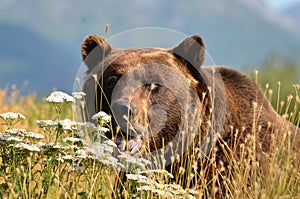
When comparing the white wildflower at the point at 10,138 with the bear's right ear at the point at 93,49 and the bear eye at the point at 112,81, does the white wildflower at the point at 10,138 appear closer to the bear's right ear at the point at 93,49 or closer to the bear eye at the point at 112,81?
the bear eye at the point at 112,81

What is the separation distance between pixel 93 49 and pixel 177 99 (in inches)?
37.0

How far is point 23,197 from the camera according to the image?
146 inches

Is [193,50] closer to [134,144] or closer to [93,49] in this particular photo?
[93,49]

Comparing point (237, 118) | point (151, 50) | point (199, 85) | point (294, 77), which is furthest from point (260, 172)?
point (294, 77)

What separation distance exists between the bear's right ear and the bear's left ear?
72 centimetres

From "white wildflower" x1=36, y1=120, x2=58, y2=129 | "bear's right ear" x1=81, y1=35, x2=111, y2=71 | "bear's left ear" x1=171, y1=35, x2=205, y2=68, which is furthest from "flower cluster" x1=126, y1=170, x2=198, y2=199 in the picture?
"bear's right ear" x1=81, y1=35, x2=111, y2=71

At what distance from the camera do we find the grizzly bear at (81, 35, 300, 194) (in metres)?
4.85

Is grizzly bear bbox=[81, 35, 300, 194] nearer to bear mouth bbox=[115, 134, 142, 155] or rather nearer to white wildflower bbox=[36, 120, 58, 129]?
bear mouth bbox=[115, 134, 142, 155]

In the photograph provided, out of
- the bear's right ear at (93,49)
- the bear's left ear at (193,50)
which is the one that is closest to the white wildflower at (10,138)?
the bear's right ear at (93,49)

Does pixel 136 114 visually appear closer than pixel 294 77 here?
Yes

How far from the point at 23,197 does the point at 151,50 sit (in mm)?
2133

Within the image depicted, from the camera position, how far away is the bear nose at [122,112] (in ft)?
14.8

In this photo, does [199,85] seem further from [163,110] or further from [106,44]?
[106,44]

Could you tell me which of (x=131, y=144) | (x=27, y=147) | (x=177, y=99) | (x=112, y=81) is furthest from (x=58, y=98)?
(x=177, y=99)
